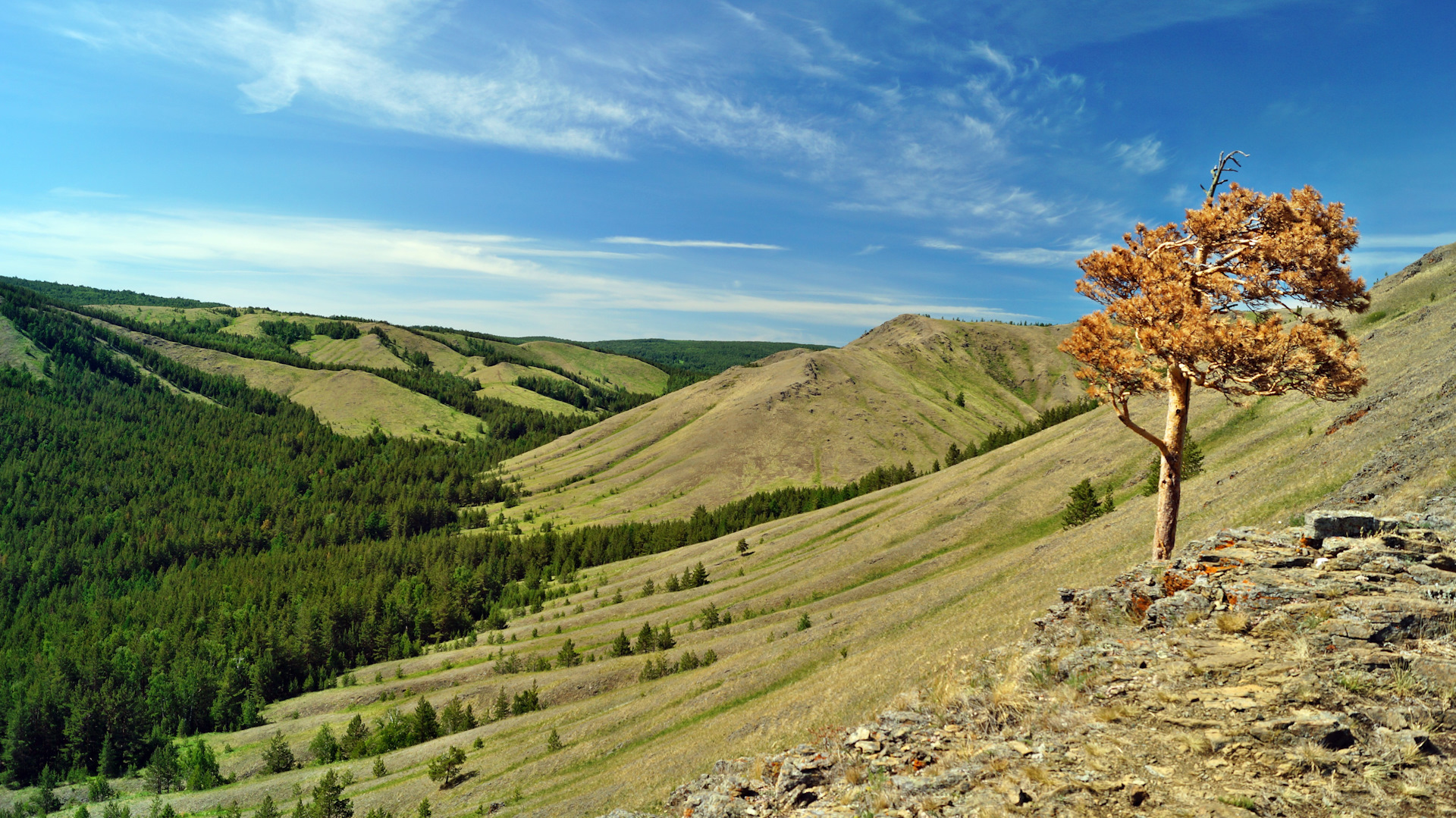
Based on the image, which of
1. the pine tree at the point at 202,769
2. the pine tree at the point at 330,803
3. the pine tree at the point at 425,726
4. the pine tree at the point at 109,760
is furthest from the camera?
the pine tree at the point at 109,760

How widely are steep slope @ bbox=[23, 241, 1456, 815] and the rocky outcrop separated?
328 centimetres

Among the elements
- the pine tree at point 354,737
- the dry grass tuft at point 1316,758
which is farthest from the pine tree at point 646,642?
the dry grass tuft at point 1316,758

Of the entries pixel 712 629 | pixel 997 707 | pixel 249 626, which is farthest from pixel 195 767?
pixel 997 707

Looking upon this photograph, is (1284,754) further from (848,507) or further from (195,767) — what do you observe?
(195,767)

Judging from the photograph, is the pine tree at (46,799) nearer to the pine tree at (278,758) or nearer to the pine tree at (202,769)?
the pine tree at (202,769)

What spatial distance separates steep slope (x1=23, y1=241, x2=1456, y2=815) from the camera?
3422 cm

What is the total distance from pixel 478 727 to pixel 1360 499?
8094cm

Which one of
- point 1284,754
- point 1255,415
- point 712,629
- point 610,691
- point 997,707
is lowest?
point 610,691

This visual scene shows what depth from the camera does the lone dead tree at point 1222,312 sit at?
17.4m

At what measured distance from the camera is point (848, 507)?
11044cm

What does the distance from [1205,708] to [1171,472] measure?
40.0ft

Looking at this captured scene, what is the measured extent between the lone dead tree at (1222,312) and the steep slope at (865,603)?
35.9 ft

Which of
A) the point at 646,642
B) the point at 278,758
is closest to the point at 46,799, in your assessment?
the point at 278,758

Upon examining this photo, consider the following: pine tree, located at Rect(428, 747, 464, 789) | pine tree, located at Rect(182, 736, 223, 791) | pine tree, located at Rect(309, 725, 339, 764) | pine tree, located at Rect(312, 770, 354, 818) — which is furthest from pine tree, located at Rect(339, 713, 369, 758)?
pine tree, located at Rect(428, 747, 464, 789)
